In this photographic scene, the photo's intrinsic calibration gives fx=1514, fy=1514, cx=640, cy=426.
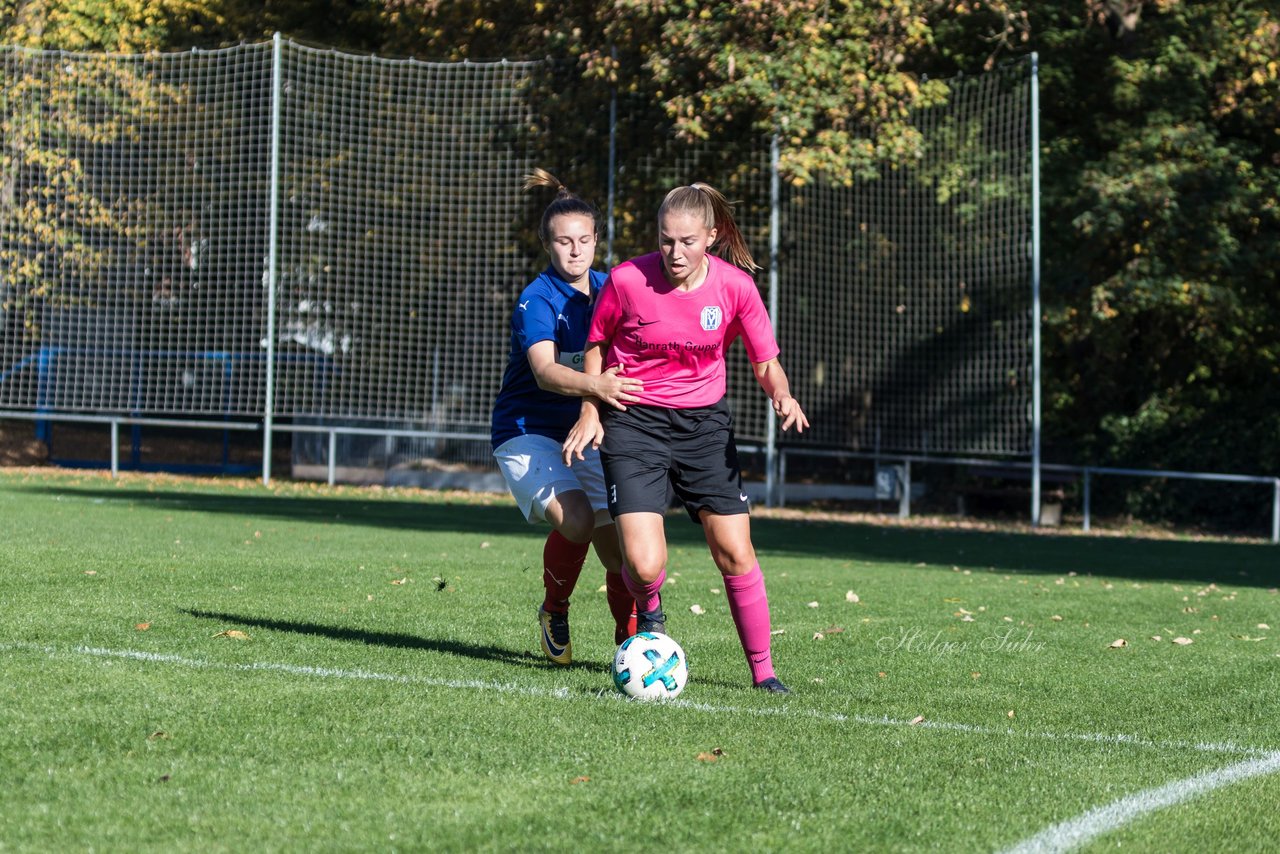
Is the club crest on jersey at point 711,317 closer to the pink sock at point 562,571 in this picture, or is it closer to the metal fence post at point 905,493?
the pink sock at point 562,571

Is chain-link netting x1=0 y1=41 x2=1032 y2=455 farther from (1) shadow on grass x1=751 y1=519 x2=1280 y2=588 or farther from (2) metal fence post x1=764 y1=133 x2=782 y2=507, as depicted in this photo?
(1) shadow on grass x1=751 y1=519 x2=1280 y2=588

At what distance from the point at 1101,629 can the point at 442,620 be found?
12.0 ft

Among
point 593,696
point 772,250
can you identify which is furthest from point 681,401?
point 772,250

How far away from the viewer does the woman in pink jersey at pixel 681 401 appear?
18.4ft

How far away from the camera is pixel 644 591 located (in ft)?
19.2

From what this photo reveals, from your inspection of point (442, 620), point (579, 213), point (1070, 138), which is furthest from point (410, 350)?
point (579, 213)

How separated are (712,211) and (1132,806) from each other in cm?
265

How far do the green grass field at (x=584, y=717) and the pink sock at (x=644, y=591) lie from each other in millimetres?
372

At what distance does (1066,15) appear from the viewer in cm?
2372

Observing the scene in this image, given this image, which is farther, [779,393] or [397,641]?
[397,641]

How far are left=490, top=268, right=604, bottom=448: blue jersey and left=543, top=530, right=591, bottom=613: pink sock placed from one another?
0.46 metres

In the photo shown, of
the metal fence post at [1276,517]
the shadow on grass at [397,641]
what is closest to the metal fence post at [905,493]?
the metal fence post at [1276,517]

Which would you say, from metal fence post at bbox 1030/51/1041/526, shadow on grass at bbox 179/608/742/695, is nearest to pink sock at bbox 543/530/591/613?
shadow on grass at bbox 179/608/742/695

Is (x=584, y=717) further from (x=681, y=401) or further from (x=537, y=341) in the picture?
(x=537, y=341)
